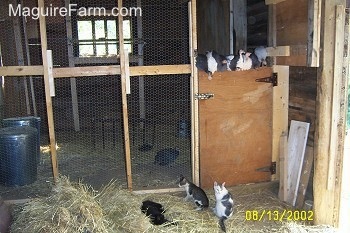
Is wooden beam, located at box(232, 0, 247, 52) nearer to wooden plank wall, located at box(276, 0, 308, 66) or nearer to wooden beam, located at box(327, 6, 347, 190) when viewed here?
wooden plank wall, located at box(276, 0, 308, 66)

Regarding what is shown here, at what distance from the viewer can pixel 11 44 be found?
5.64 metres

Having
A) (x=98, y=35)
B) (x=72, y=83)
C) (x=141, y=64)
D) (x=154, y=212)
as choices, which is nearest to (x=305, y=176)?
(x=154, y=212)

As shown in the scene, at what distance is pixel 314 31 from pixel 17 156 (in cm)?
319

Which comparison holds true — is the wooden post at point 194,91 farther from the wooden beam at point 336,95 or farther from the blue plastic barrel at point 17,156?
the blue plastic barrel at point 17,156

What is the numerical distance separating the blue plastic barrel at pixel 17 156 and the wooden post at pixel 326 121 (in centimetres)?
295

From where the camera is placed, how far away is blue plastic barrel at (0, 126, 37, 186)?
149 inches

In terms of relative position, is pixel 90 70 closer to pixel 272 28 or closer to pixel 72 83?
pixel 272 28

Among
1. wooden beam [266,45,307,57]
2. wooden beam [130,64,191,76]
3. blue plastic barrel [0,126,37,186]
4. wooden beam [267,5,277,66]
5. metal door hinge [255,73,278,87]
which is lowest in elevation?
blue plastic barrel [0,126,37,186]

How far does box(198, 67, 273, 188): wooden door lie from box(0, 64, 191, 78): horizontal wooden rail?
0.32 m

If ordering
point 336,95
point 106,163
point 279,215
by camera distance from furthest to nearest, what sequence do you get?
1. point 106,163
2. point 279,215
3. point 336,95

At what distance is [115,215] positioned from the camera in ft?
9.64

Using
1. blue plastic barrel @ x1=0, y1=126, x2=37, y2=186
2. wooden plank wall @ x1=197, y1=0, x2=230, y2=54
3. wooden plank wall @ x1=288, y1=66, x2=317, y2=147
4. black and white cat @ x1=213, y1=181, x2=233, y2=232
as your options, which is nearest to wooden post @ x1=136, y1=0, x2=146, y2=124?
wooden plank wall @ x1=197, y1=0, x2=230, y2=54

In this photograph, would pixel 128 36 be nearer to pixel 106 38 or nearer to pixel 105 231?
pixel 106 38

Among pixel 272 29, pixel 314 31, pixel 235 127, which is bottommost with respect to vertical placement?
pixel 235 127
